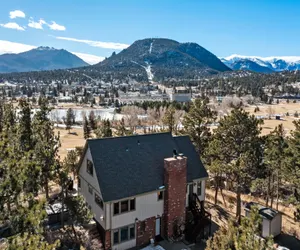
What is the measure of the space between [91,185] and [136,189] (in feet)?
9.98

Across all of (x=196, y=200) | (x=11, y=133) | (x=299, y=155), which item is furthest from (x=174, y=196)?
(x=11, y=133)

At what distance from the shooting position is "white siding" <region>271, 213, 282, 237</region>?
63.1 ft

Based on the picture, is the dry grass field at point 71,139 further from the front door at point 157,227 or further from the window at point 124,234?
the window at point 124,234

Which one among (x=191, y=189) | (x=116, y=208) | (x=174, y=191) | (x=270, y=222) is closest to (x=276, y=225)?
(x=270, y=222)

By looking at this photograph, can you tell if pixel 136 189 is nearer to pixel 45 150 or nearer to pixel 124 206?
pixel 124 206

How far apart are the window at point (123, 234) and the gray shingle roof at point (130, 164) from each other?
2.11 metres

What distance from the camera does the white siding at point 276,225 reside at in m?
19.2

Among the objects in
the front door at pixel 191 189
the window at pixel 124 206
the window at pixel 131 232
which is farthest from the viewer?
the front door at pixel 191 189

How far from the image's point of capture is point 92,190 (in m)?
18.2

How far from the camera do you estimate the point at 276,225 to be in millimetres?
19500

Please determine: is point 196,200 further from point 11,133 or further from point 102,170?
point 11,133

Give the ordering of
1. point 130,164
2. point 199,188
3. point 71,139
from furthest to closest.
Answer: point 71,139
point 199,188
point 130,164

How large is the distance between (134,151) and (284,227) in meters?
13.1

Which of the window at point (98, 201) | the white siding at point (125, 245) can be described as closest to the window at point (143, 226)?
the white siding at point (125, 245)
